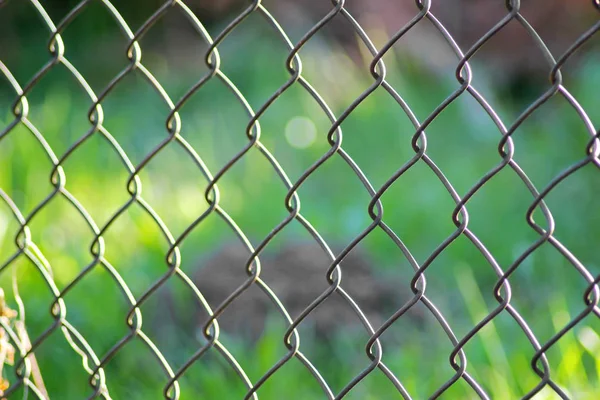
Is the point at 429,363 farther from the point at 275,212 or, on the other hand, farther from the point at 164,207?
the point at 164,207

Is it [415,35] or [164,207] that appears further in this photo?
[415,35]

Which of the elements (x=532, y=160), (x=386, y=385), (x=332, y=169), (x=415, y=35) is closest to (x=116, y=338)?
(x=386, y=385)

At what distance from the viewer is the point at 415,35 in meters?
4.89

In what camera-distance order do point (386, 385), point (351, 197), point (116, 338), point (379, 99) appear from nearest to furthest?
point (386, 385) → point (116, 338) → point (351, 197) → point (379, 99)

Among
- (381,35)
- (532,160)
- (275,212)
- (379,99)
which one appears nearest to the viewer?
(275,212)

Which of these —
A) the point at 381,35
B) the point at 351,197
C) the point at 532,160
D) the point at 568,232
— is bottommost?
the point at 568,232

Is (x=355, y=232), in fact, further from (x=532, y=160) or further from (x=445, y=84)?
(x=445, y=84)

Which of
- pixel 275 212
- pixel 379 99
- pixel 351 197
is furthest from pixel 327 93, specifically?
pixel 275 212

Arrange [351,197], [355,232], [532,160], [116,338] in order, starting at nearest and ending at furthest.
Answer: [116,338]
[355,232]
[351,197]
[532,160]

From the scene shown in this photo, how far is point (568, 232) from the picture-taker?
303 centimetres

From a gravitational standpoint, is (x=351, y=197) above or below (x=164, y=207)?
below

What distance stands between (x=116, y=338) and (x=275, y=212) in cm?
110

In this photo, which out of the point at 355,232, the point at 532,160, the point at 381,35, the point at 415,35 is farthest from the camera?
the point at 415,35

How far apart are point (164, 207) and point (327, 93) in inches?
59.2
